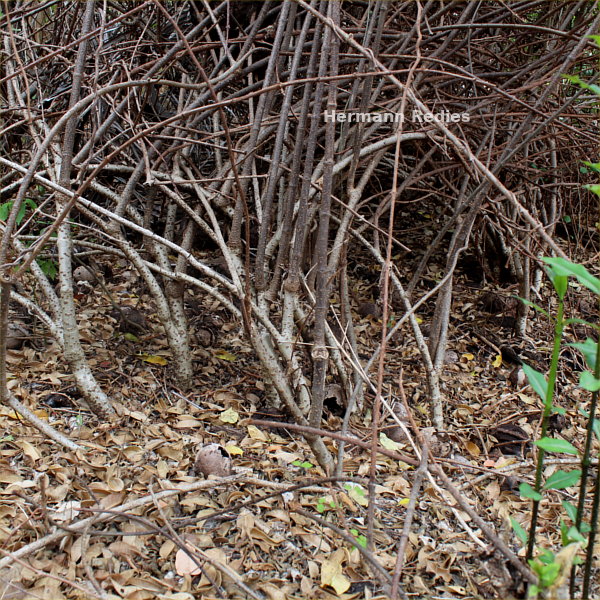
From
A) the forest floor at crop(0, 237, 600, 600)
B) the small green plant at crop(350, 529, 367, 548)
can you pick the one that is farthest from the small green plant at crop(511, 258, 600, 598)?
the small green plant at crop(350, 529, 367, 548)

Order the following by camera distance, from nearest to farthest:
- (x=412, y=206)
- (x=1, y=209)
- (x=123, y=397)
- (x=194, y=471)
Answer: (x=194, y=471), (x=1, y=209), (x=123, y=397), (x=412, y=206)

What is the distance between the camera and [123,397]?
2145 millimetres

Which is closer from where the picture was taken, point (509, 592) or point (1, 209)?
point (509, 592)

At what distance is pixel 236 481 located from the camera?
154 cm

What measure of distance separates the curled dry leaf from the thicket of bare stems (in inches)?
11.0

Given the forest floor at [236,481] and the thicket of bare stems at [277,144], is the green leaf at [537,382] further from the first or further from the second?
the thicket of bare stems at [277,144]

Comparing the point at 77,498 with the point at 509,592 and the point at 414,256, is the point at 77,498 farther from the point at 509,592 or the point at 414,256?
the point at 414,256

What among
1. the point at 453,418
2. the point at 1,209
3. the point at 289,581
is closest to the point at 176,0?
the point at 1,209

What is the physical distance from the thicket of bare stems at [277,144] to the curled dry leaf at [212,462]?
11.0 inches

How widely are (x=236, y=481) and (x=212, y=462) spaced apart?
26 centimetres

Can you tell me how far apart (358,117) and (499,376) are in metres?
1.49

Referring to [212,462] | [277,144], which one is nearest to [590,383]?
[212,462]

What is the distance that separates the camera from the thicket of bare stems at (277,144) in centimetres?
173

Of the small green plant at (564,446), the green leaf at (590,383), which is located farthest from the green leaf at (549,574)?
the green leaf at (590,383)
